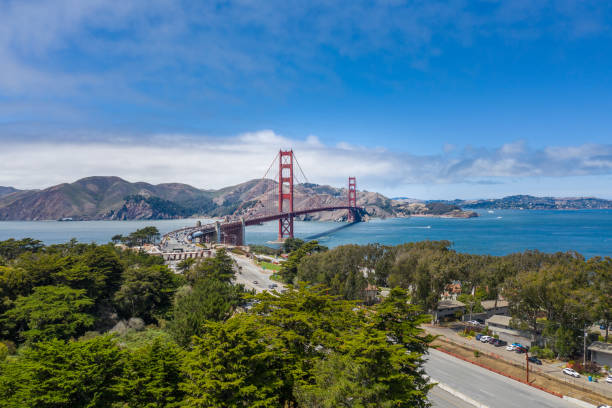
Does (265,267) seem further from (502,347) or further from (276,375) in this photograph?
(276,375)

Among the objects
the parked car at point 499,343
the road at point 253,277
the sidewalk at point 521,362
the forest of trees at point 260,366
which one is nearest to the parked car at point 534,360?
the sidewalk at point 521,362

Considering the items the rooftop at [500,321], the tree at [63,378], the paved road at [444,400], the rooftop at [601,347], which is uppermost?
the tree at [63,378]

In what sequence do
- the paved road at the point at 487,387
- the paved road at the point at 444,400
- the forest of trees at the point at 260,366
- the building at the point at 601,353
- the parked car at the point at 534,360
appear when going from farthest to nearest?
the parked car at the point at 534,360 < the building at the point at 601,353 < the paved road at the point at 487,387 < the paved road at the point at 444,400 < the forest of trees at the point at 260,366

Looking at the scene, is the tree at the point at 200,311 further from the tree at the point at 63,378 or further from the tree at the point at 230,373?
the tree at the point at 63,378

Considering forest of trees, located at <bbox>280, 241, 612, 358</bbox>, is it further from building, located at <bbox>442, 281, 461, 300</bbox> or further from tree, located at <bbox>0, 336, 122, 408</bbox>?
tree, located at <bbox>0, 336, 122, 408</bbox>

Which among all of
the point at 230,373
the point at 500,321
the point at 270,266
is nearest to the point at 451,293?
the point at 500,321
